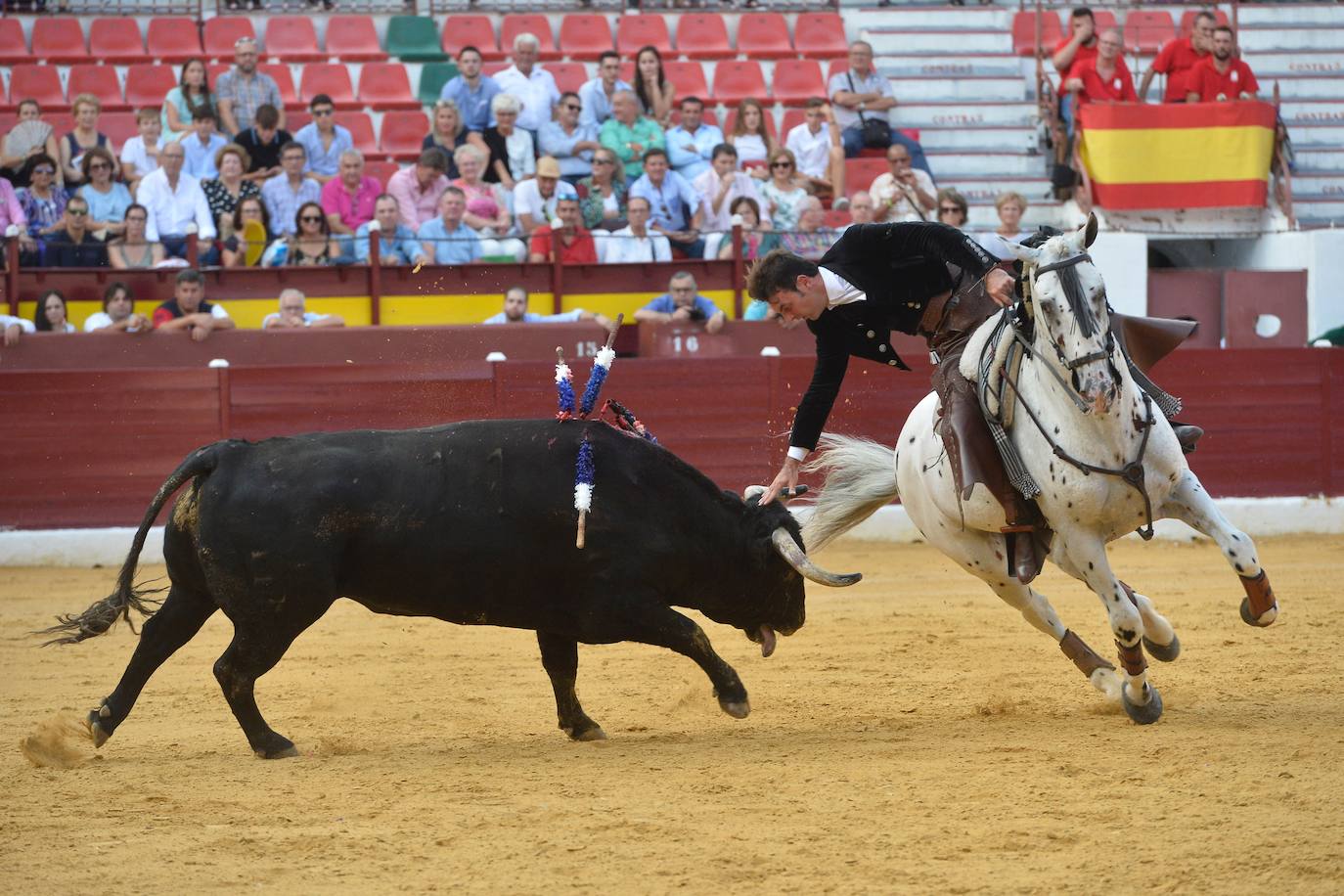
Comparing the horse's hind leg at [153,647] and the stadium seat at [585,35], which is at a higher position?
the stadium seat at [585,35]

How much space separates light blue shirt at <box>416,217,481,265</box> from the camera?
39.9ft

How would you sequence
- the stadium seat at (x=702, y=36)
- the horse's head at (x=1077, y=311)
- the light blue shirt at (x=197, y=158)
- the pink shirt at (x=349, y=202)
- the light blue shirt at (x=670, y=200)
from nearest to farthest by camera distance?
1. the horse's head at (x=1077, y=311)
2. the pink shirt at (x=349, y=202)
3. the light blue shirt at (x=670, y=200)
4. the light blue shirt at (x=197, y=158)
5. the stadium seat at (x=702, y=36)

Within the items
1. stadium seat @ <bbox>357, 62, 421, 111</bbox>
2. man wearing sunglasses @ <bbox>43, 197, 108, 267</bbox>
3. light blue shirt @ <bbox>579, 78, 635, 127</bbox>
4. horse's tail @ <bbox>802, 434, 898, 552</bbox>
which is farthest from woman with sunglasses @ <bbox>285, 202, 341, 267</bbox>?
horse's tail @ <bbox>802, 434, 898, 552</bbox>

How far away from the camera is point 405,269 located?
12.1 meters

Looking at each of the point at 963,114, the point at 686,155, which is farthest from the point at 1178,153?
the point at 686,155

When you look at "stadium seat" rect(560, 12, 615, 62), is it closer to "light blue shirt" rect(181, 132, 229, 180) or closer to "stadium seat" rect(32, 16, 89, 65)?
"light blue shirt" rect(181, 132, 229, 180)

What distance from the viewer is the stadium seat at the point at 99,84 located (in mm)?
14992

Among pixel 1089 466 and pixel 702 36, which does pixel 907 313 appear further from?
pixel 702 36

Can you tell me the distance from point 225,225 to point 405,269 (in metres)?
1.50

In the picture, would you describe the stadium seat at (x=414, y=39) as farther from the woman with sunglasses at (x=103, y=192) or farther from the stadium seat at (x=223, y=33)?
the woman with sunglasses at (x=103, y=192)

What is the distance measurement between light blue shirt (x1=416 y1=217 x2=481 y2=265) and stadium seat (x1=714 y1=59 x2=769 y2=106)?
4.55 metres

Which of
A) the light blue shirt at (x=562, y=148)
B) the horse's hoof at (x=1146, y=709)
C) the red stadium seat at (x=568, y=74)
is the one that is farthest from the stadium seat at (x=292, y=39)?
the horse's hoof at (x=1146, y=709)

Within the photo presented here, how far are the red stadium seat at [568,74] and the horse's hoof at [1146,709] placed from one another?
1058 centimetres

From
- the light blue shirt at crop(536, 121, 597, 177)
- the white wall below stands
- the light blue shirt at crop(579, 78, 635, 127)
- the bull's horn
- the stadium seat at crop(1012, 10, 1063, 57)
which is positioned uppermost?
the stadium seat at crop(1012, 10, 1063, 57)
